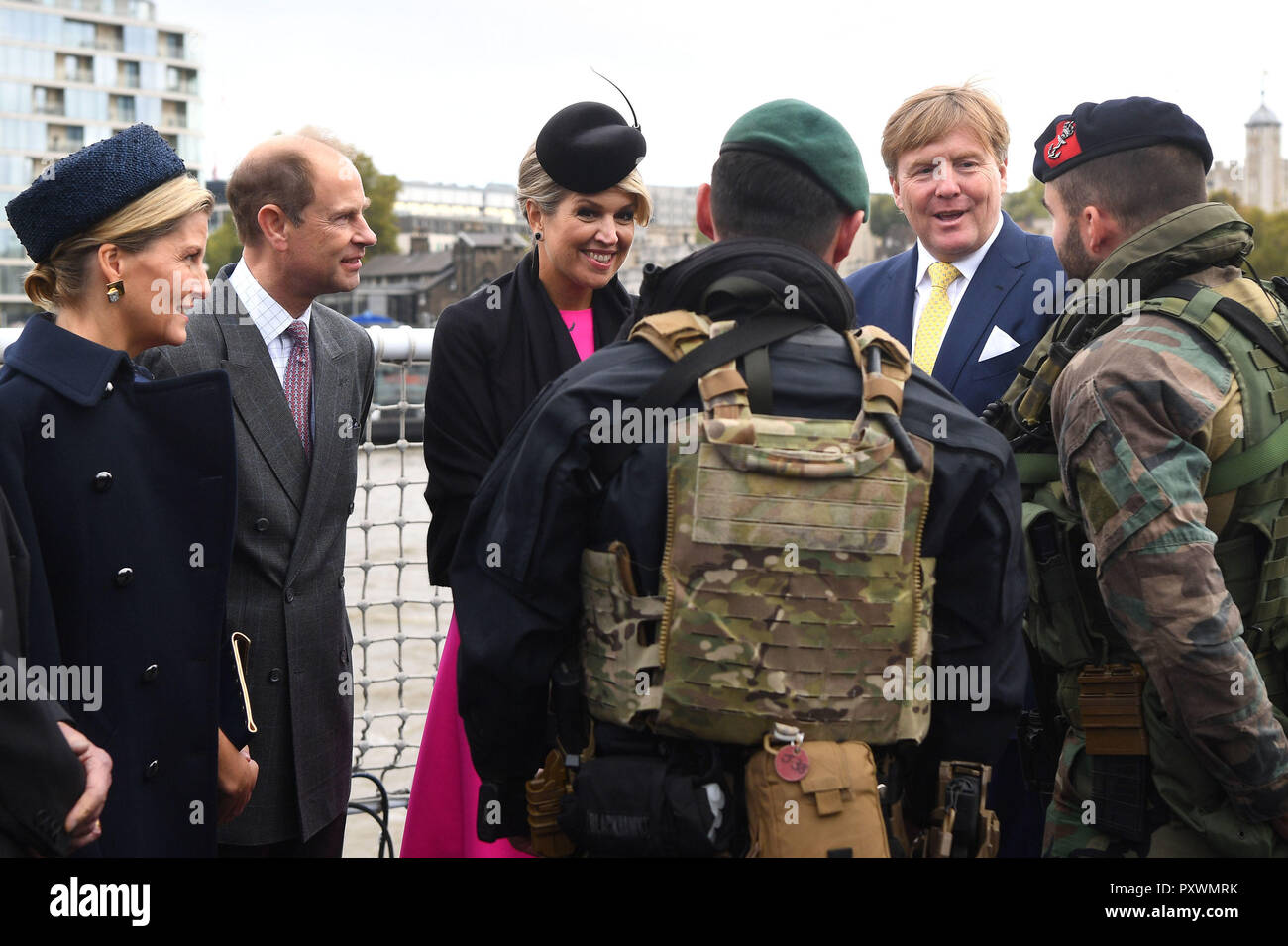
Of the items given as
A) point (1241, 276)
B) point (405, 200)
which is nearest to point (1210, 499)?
point (1241, 276)

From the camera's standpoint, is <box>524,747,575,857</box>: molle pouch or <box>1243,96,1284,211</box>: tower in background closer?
<box>524,747,575,857</box>: molle pouch

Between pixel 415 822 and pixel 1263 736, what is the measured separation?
1.96 meters

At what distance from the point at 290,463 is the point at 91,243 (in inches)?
30.2

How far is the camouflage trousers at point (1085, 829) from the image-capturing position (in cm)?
259

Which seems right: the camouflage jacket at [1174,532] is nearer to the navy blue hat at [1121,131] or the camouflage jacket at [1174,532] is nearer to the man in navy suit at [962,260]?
the navy blue hat at [1121,131]

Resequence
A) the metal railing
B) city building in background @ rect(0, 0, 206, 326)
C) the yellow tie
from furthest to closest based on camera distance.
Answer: city building in background @ rect(0, 0, 206, 326)
the metal railing
the yellow tie

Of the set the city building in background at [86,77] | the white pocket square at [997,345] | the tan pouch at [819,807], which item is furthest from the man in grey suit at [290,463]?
the city building in background at [86,77]

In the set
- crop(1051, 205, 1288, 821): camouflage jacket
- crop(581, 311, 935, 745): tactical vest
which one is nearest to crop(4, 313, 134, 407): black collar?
crop(581, 311, 935, 745): tactical vest

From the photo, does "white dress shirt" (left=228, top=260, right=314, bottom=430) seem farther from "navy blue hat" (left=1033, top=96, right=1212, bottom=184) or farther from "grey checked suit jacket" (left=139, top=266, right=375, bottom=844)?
"navy blue hat" (left=1033, top=96, right=1212, bottom=184)

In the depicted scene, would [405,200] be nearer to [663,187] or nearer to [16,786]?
[663,187]


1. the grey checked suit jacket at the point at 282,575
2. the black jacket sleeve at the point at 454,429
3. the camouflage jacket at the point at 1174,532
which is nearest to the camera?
the camouflage jacket at the point at 1174,532

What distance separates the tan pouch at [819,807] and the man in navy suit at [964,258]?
148 centimetres

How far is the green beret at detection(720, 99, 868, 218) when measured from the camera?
2.24 meters

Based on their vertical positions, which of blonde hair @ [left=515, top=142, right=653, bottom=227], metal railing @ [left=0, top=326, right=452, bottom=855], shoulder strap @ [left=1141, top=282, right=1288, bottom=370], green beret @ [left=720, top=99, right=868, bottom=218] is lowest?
metal railing @ [left=0, top=326, right=452, bottom=855]
